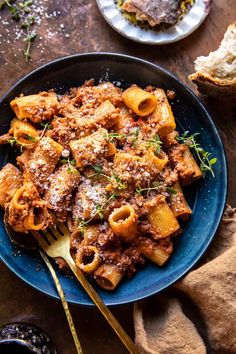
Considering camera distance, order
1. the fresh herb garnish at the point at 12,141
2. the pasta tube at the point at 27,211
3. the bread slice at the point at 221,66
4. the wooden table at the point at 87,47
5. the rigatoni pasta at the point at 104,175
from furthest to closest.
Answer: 1. the wooden table at the point at 87,47
2. the bread slice at the point at 221,66
3. the fresh herb garnish at the point at 12,141
4. the rigatoni pasta at the point at 104,175
5. the pasta tube at the point at 27,211

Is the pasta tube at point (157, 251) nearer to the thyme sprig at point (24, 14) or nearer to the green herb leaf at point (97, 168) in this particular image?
the green herb leaf at point (97, 168)

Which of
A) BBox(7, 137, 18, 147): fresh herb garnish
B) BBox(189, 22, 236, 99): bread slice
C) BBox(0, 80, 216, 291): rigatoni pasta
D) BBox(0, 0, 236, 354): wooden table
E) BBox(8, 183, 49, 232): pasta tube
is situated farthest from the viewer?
BBox(0, 0, 236, 354): wooden table

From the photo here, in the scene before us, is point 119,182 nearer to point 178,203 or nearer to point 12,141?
point 178,203

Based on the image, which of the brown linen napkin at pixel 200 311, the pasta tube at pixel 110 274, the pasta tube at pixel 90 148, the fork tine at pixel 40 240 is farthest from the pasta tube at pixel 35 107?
the brown linen napkin at pixel 200 311

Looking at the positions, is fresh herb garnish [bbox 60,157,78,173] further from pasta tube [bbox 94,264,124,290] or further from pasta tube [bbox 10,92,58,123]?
pasta tube [bbox 94,264,124,290]

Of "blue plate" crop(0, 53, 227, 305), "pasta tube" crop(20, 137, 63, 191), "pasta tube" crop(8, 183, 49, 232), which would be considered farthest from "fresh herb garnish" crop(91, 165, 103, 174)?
"blue plate" crop(0, 53, 227, 305)

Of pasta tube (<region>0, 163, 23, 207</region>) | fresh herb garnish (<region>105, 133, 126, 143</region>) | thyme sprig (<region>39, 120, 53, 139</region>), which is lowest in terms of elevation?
fresh herb garnish (<region>105, 133, 126, 143</region>)

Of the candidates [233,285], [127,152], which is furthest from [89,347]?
[127,152]
